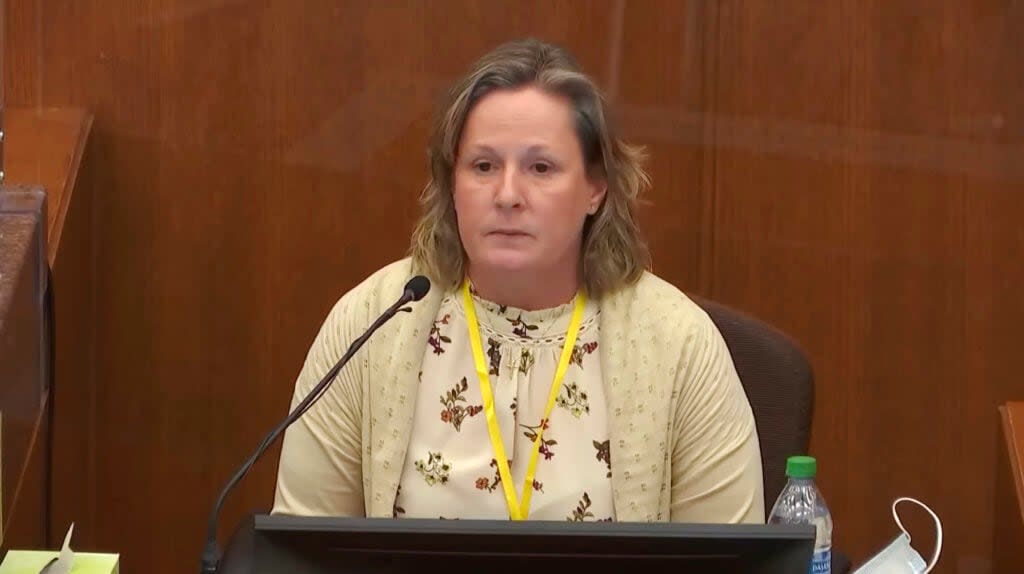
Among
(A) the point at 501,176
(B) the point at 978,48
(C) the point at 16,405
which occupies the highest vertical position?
(B) the point at 978,48

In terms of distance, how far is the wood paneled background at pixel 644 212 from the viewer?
122 inches

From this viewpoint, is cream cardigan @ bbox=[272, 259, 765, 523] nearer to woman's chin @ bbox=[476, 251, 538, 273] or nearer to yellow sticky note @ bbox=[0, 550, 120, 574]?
woman's chin @ bbox=[476, 251, 538, 273]

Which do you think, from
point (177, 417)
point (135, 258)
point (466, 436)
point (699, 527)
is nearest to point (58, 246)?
point (135, 258)

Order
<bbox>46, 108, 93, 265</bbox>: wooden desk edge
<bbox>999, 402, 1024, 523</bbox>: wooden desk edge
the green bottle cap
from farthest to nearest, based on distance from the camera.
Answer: <bbox>46, 108, 93, 265</bbox>: wooden desk edge < <bbox>999, 402, 1024, 523</bbox>: wooden desk edge < the green bottle cap

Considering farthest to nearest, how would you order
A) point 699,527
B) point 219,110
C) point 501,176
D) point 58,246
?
1. point 219,110
2. point 58,246
3. point 501,176
4. point 699,527

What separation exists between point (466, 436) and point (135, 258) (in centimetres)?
138

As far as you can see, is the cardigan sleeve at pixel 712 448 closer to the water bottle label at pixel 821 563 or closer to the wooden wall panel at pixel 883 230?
the water bottle label at pixel 821 563

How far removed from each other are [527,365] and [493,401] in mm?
74

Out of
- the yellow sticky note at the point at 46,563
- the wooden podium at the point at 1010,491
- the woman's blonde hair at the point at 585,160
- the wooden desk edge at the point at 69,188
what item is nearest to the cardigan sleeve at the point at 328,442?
the woman's blonde hair at the point at 585,160

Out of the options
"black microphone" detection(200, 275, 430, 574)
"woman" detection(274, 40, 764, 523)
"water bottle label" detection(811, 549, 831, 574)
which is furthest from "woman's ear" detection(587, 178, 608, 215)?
"water bottle label" detection(811, 549, 831, 574)

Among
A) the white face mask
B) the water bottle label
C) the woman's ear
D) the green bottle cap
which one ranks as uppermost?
the woman's ear

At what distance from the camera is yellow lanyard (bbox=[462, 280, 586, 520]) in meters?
1.93

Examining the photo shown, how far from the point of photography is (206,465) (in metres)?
3.18

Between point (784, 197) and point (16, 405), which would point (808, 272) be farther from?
point (16, 405)
